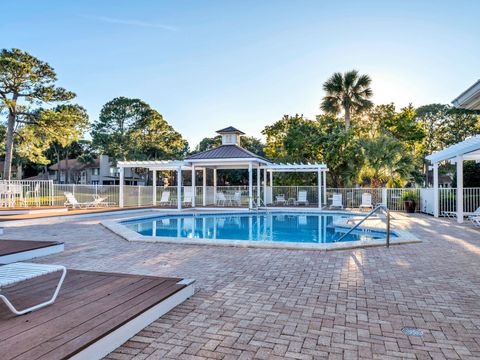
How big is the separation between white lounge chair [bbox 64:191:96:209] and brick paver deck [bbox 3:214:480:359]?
403 inches

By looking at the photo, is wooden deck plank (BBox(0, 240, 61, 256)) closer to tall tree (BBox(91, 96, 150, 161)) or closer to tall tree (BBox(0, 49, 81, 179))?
tall tree (BBox(0, 49, 81, 179))

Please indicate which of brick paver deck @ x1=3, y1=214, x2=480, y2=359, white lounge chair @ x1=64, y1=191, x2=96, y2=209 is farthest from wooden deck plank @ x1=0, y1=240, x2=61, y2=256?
white lounge chair @ x1=64, y1=191, x2=96, y2=209

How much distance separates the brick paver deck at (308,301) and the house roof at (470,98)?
86.1 inches

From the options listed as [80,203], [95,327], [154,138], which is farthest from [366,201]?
[154,138]

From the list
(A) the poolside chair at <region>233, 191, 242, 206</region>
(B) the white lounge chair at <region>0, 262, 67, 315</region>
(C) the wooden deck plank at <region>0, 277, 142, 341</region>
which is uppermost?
(A) the poolside chair at <region>233, 191, 242, 206</region>

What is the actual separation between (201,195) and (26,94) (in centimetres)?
1257

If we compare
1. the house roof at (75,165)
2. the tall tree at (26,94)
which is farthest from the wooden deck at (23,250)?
the house roof at (75,165)

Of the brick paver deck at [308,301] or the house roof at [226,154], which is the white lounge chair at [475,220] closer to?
the brick paver deck at [308,301]

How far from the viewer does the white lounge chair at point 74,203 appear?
16516mm

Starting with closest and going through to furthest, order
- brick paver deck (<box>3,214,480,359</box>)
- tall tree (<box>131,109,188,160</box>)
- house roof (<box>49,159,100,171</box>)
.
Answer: brick paver deck (<box>3,214,480,359</box>) → tall tree (<box>131,109,188,160</box>) → house roof (<box>49,159,100,171</box>)

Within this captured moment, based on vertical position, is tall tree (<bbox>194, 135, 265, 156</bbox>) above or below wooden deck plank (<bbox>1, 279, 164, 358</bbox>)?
above

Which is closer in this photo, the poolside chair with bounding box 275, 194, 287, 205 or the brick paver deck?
the brick paver deck

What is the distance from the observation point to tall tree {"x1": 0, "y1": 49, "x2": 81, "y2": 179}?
1956 cm

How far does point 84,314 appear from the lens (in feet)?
9.97
